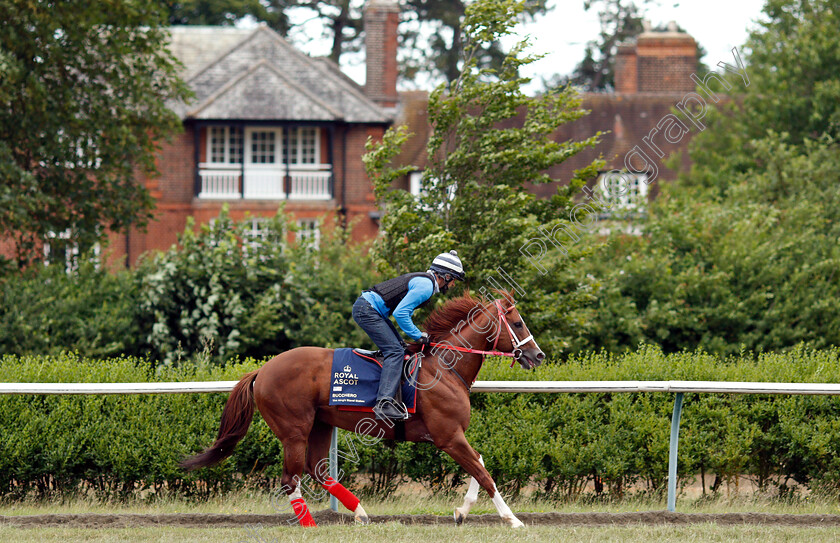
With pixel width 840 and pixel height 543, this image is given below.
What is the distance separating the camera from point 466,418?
7008 millimetres

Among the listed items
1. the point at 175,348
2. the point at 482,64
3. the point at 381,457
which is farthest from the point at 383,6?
the point at 381,457

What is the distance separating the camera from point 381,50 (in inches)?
1193

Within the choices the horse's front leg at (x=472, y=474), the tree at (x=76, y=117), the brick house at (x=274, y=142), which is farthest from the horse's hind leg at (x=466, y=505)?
the brick house at (x=274, y=142)

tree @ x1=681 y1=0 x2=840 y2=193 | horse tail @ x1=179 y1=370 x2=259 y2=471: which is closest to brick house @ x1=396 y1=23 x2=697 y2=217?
tree @ x1=681 y1=0 x2=840 y2=193

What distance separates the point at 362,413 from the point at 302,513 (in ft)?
3.01

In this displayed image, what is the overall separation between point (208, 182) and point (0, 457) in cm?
2221

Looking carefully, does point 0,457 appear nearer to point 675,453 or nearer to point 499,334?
point 499,334

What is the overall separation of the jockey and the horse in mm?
228

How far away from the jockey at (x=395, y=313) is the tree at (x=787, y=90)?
738 inches

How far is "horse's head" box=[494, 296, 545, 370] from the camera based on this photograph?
7.21 m

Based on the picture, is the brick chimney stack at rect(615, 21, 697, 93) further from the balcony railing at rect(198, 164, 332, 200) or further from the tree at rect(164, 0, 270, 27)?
the tree at rect(164, 0, 270, 27)

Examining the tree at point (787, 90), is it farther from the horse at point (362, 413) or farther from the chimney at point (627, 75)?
the horse at point (362, 413)

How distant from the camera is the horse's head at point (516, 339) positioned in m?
7.21

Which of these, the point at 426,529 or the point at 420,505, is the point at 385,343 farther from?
the point at 420,505
